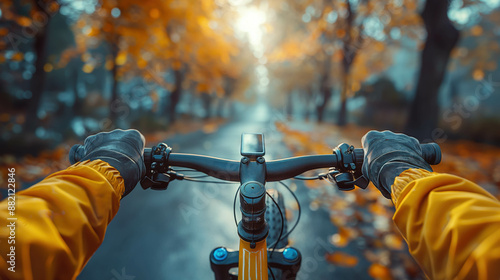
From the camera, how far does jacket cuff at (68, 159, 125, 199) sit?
3.10ft

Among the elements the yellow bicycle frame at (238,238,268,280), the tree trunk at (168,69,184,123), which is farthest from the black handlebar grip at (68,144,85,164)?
the tree trunk at (168,69,184,123)

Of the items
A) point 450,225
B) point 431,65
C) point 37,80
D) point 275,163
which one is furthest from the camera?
point 37,80

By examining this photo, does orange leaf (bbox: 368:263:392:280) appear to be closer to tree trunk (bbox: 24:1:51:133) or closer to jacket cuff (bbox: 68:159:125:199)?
jacket cuff (bbox: 68:159:125:199)

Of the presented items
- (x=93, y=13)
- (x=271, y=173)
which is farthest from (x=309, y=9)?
(x=271, y=173)

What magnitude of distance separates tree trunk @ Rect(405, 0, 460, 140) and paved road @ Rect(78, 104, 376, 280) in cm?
415

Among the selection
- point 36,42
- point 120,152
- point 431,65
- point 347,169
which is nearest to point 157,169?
point 120,152

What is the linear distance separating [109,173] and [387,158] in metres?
1.26

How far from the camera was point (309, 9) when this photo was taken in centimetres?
1166

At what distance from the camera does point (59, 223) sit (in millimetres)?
702

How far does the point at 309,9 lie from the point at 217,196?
11.2m

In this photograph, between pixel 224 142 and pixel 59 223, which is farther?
pixel 224 142

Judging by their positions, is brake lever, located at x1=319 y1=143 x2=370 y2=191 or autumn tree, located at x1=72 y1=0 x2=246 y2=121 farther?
autumn tree, located at x1=72 y1=0 x2=246 y2=121

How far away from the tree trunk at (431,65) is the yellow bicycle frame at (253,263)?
701cm

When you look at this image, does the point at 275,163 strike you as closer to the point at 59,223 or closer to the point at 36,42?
the point at 59,223
